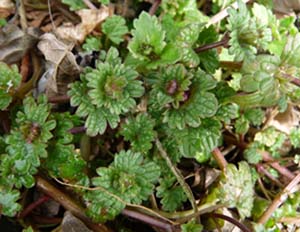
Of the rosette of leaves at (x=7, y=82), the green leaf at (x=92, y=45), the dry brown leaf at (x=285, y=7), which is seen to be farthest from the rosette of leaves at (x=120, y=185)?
the dry brown leaf at (x=285, y=7)

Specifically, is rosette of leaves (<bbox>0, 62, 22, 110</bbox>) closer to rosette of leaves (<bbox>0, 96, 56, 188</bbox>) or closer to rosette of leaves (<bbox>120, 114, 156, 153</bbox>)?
rosette of leaves (<bbox>0, 96, 56, 188</bbox>)

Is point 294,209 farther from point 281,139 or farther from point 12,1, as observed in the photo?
point 12,1

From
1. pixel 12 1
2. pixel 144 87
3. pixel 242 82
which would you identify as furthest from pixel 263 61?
pixel 12 1

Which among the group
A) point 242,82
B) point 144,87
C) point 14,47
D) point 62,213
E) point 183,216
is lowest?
point 62,213

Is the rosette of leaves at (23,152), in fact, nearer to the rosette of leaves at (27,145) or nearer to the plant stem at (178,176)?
the rosette of leaves at (27,145)

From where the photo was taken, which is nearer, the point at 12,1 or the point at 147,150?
the point at 147,150

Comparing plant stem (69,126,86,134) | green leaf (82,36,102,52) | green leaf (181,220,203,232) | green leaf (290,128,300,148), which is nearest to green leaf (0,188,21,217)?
plant stem (69,126,86,134)
